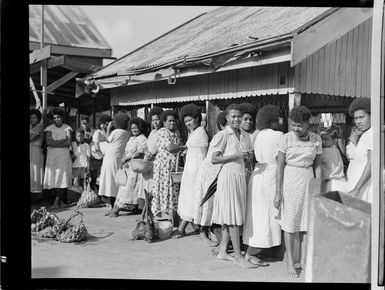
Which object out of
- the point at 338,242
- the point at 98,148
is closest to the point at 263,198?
the point at 338,242

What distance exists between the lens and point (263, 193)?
14.2ft

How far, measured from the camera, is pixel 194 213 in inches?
197

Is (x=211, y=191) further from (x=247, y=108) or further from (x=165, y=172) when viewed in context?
(x=247, y=108)

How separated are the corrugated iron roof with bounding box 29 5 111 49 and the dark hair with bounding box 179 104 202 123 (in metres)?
1.01

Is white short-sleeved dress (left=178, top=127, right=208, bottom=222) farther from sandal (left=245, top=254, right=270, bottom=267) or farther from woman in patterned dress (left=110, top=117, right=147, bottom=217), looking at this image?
sandal (left=245, top=254, right=270, bottom=267)

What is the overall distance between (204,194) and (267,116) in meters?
1.15

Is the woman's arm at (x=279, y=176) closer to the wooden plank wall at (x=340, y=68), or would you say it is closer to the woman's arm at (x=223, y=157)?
the woman's arm at (x=223, y=157)

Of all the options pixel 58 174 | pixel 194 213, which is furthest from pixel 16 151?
pixel 194 213

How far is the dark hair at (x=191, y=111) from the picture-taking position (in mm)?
4777

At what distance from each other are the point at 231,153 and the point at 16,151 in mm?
1871

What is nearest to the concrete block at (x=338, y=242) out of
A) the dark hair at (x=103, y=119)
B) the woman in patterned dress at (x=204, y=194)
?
the woman in patterned dress at (x=204, y=194)

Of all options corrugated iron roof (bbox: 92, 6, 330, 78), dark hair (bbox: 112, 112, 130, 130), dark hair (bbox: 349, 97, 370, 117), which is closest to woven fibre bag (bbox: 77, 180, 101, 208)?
dark hair (bbox: 112, 112, 130, 130)

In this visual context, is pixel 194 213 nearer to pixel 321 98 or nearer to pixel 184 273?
pixel 184 273

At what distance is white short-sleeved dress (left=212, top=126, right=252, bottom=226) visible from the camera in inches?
171
